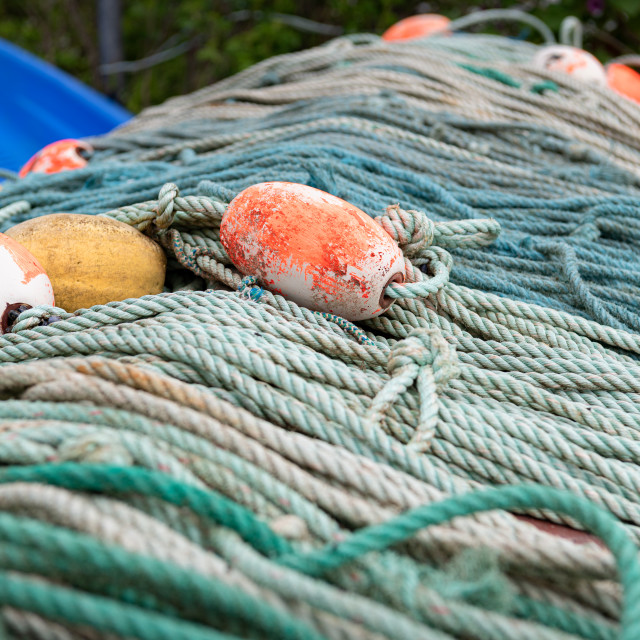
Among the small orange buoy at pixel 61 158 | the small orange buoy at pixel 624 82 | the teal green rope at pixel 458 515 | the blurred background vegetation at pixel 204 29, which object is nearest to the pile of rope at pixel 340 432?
the teal green rope at pixel 458 515

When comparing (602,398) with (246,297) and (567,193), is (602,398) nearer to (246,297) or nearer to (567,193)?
(246,297)

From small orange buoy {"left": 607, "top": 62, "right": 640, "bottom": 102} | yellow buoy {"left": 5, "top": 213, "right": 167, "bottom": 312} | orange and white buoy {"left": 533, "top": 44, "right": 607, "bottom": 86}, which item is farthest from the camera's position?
small orange buoy {"left": 607, "top": 62, "right": 640, "bottom": 102}

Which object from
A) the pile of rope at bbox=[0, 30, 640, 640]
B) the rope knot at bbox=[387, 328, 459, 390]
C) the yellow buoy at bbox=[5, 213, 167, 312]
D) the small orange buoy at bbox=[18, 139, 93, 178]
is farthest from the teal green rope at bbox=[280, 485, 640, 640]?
the small orange buoy at bbox=[18, 139, 93, 178]

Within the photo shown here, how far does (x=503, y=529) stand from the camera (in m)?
0.82

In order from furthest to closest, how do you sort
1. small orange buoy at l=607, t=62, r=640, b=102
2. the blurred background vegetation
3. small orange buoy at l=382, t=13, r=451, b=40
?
the blurred background vegetation, small orange buoy at l=382, t=13, r=451, b=40, small orange buoy at l=607, t=62, r=640, b=102

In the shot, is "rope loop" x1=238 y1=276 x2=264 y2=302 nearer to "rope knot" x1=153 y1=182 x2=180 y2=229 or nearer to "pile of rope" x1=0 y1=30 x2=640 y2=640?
"pile of rope" x1=0 y1=30 x2=640 y2=640

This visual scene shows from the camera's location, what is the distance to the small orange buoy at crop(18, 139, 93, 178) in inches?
86.4

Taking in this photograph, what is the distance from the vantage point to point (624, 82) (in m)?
2.72

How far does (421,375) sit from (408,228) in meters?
0.37

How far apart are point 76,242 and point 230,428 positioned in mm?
627

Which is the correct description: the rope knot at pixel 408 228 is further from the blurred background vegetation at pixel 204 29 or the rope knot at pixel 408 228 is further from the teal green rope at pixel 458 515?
the blurred background vegetation at pixel 204 29

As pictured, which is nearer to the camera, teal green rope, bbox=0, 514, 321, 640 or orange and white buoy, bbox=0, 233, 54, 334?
teal green rope, bbox=0, 514, 321, 640

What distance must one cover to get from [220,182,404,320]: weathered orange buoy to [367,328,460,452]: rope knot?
5.5 inches

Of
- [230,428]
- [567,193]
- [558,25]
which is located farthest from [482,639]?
[558,25]
